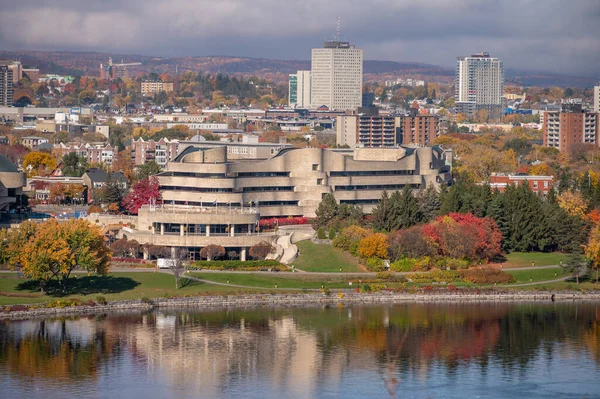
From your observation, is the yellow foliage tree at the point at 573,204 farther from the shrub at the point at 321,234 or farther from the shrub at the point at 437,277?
the shrub at the point at 321,234

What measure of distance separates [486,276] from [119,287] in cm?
2882

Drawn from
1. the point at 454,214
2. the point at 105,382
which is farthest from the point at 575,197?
the point at 105,382

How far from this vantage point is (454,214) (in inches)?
4473

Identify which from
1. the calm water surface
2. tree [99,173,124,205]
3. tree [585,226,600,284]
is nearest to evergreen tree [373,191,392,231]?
tree [585,226,600,284]

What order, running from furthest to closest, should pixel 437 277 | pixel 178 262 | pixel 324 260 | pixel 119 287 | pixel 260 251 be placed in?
pixel 260 251, pixel 324 260, pixel 437 277, pixel 178 262, pixel 119 287

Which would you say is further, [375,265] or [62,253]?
[375,265]

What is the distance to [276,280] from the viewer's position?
101m

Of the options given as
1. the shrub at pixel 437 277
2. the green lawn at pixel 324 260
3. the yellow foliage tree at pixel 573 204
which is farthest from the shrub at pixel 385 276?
the yellow foliage tree at pixel 573 204

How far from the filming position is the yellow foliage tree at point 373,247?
105 m

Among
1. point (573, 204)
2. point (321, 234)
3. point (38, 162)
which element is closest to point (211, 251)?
point (321, 234)

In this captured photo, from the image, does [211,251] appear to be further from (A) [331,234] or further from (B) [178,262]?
(A) [331,234]

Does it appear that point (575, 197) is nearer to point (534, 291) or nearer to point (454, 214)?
point (454, 214)

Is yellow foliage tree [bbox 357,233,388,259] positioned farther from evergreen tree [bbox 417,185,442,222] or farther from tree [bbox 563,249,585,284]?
tree [bbox 563,249,585,284]

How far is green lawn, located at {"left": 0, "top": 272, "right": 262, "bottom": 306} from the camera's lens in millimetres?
93438
